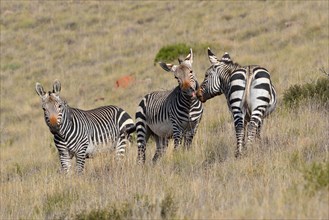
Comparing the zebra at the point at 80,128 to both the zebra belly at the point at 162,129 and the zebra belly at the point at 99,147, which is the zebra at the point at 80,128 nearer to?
the zebra belly at the point at 99,147

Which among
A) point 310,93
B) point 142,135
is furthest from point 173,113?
point 310,93

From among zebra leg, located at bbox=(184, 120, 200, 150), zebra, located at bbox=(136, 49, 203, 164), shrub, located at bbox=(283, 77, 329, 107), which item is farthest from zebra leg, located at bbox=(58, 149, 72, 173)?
shrub, located at bbox=(283, 77, 329, 107)

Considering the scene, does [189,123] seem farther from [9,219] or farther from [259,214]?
[259,214]

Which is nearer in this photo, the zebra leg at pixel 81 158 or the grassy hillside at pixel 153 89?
the grassy hillside at pixel 153 89

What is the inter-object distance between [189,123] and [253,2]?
21.9 meters

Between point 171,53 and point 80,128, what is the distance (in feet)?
44.1

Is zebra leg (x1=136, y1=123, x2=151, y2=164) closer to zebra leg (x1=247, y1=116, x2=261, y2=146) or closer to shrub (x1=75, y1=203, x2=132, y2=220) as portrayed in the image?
zebra leg (x1=247, y1=116, x2=261, y2=146)

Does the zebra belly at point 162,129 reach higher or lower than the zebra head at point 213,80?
lower

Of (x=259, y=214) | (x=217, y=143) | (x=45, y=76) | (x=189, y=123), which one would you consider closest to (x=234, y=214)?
(x=259, y=214)

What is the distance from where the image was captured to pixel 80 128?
435 inches

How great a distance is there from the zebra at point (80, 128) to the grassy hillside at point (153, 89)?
41 centimetres

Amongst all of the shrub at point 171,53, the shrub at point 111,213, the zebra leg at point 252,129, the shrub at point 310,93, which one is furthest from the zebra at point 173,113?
the shrub at point 171,53

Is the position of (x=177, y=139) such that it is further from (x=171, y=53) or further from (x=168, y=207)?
(x=171, y=53)

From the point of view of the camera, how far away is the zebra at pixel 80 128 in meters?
10.3
